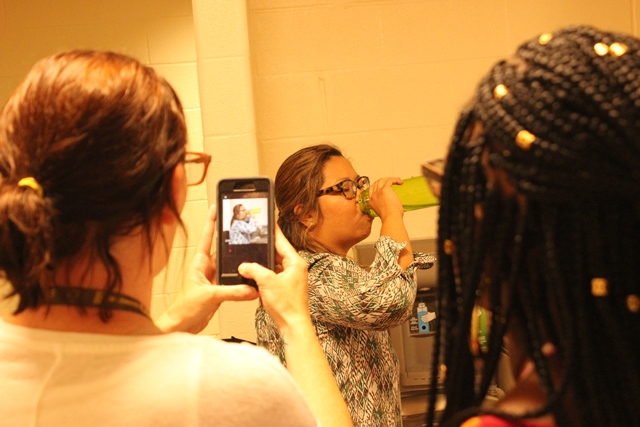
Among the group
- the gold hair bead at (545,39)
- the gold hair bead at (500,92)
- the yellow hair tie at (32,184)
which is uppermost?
the gold hair bead at (545,39)

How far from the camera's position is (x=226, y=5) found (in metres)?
2.17

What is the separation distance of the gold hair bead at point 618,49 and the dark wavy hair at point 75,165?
475 millimetres

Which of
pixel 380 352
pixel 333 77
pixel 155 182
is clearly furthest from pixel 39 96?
pixel 333 77

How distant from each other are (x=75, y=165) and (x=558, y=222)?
495 mm

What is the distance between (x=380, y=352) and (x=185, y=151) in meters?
1.06

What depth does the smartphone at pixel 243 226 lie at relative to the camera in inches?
45.7

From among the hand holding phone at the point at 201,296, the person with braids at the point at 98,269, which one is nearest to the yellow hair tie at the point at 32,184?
the person with braids at the point at 98,269

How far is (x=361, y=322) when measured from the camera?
1624mm

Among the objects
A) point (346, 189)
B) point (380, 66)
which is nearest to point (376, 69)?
point (380, 66)

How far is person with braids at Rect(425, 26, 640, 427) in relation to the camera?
2.13 ft

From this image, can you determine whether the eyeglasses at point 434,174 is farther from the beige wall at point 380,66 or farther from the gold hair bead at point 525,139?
the beige wall at point 380,66

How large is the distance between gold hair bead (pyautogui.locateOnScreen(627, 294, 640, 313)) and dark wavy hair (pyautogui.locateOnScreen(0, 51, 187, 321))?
50 centimetres

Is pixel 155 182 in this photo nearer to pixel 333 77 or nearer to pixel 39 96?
pixel 39 96

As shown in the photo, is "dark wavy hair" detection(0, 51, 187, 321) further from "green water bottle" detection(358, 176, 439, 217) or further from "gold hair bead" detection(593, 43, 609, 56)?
"green water bottle" detection(358, 176, 439, 217)
